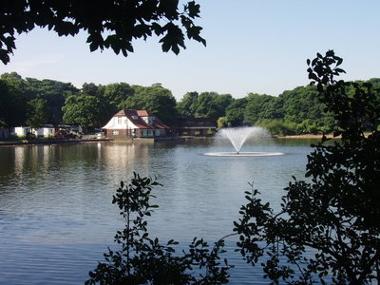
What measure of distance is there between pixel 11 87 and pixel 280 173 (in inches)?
2353

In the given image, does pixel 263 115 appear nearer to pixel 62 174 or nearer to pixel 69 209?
pixel 62 174

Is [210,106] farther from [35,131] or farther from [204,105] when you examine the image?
[35,131]

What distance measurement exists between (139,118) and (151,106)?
9.55 metres

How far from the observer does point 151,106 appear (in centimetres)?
11000

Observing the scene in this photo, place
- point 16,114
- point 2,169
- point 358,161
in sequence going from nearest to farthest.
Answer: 1. point 358,161
2. point 2,169
3. point 16,114

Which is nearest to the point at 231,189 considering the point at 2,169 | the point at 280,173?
the point at 280,173

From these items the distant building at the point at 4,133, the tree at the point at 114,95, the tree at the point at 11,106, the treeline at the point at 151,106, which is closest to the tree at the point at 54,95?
the treeline at the point at 151,106

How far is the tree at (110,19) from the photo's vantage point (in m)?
4.23

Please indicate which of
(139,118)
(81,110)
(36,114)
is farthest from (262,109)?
(36,114)

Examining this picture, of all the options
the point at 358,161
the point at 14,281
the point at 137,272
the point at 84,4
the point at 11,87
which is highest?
the point at 11,87

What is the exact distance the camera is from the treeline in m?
83.8

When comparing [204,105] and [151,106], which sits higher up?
[204,105]

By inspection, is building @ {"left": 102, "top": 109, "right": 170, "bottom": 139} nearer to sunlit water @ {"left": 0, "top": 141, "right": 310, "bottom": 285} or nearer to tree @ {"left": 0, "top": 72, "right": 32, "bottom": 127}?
tree @ {"left": 0, "top": 72, "right": 32, "bottom": 127}

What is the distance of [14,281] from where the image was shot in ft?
37.9
